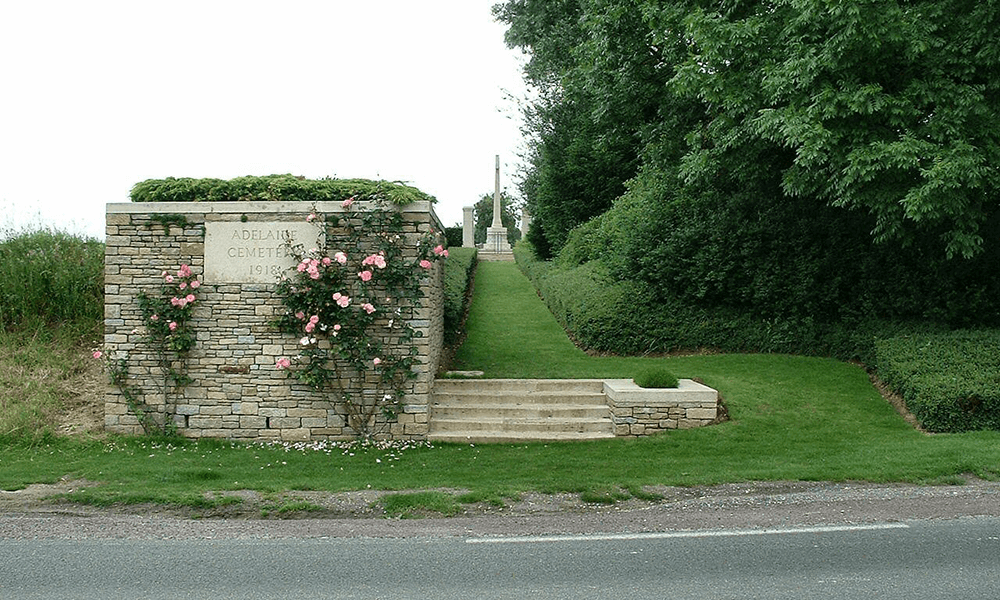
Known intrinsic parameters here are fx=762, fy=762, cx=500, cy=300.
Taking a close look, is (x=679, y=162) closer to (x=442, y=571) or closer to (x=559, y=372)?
(x=559, y=372)

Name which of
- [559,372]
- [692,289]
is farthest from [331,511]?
[692,289]

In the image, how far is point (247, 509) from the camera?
301 inches

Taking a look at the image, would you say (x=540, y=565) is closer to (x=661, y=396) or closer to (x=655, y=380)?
(x=661, y=396)

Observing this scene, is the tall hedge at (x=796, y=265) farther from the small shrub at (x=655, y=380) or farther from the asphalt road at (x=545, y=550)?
the asphalt road at (x=545, y=550)

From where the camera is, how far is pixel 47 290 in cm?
1303

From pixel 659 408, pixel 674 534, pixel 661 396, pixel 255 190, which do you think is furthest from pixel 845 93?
pixel 255 190

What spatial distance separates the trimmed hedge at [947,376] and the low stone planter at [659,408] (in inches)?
119

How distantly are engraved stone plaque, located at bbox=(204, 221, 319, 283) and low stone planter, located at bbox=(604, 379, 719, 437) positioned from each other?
5.00 m

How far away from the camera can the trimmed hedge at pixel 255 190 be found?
11117 millimetres

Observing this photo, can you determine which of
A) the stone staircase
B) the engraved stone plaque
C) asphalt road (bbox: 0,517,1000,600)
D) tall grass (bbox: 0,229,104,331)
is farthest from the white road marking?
tall grass (bbox: 0,229,104,331)

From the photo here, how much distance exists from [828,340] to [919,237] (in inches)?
94.7

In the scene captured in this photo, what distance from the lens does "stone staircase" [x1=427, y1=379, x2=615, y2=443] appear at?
35.8 feet

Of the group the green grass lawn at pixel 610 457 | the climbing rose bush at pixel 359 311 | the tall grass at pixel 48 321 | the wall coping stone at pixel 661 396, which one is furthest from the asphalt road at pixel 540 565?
the tall grass at pixel 48 321

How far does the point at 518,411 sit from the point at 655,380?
82.8 inches
